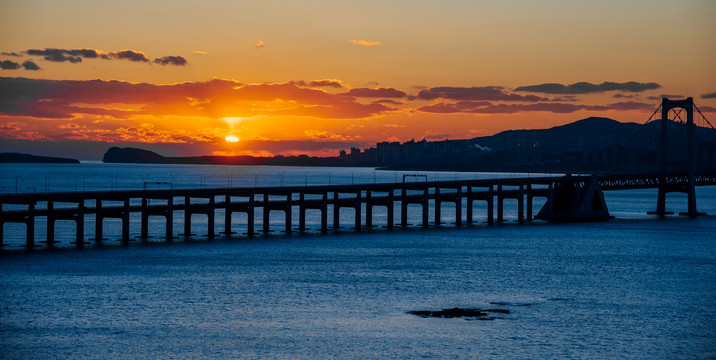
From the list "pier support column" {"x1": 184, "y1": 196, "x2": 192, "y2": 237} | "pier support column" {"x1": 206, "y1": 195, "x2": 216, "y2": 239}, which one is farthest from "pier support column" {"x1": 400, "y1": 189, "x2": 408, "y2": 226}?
"pier support column" {"x1": 184, "y1": 196, "x2": 192, "y2": 237}

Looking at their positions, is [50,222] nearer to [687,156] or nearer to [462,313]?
[462,313]

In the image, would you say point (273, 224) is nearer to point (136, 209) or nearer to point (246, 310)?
point (136, 209)

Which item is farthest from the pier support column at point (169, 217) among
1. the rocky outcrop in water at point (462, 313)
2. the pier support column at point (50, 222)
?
the rocky outcrop in water at point (462, 313)

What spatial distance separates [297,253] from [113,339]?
38.5 meters

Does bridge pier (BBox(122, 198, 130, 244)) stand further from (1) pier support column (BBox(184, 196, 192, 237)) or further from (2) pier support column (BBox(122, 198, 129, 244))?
(1) pier support column (BBox(184, 196, 192, 237))

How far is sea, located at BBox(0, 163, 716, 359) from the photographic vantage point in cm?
3703

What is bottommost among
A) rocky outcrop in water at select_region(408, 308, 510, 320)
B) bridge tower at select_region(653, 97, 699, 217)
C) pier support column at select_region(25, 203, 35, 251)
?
rocky outcrop in water at select_region(408, 308, 510, 320)

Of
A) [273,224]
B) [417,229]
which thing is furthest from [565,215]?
[273,224]

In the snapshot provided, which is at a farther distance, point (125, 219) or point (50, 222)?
point (125, 219)

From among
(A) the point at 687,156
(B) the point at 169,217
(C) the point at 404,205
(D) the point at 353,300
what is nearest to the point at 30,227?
(B) the point at 169,217

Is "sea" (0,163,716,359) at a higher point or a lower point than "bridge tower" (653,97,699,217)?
lower

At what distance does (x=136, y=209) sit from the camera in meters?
87.4

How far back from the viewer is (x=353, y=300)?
161 feet

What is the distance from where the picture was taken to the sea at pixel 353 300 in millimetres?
37031
